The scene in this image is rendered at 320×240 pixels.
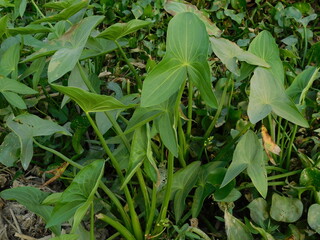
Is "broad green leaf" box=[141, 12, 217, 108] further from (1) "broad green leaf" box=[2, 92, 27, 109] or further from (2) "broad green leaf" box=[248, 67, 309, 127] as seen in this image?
(1) "broad green leaf" box=[2, 92, 27, 109]

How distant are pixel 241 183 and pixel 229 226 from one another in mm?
185

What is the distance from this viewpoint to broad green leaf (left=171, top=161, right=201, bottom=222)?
1235 mm

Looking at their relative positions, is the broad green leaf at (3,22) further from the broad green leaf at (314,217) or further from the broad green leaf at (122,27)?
the broad green leaf at (314,217)

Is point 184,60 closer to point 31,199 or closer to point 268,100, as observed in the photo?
point 268,100

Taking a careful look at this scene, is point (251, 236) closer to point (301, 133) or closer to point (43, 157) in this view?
point (301, 133)

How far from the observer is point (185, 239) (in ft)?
4.02

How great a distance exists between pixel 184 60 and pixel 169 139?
0.17m

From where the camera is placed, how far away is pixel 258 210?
125 centimetres

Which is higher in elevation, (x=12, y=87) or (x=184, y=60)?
(x=184, y=60)

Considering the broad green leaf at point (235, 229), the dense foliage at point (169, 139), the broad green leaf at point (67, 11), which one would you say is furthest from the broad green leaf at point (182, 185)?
the broad green leaf at point (67, 11)

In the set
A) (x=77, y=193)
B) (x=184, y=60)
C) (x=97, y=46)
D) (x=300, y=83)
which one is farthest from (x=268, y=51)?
(x=77, y=193)

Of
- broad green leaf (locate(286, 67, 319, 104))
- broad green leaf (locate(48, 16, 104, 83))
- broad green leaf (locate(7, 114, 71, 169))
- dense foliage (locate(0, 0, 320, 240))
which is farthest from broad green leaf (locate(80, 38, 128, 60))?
broad green leaf (locate(286, 67, 319, 104))

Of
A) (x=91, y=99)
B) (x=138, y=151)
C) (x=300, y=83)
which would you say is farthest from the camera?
(x=300, y=83)

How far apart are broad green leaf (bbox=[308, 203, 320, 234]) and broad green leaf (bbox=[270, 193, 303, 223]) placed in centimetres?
4
